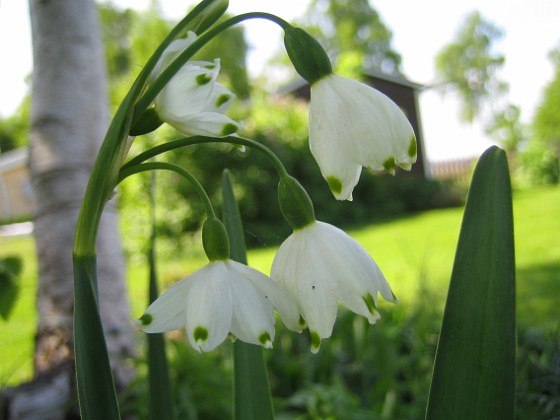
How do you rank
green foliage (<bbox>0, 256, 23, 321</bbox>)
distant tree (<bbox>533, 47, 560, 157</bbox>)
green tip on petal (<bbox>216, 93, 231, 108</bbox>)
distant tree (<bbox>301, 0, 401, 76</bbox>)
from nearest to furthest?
green tip on petal (<bbox>216, 93, 231, 108</bbox>) → green foliage (<bbox>0, 256, 23, 321</bbox>) → distant tree (<bbox>301, 0, 401, 76</bbox>) → distant tree (<bbox>533, 47, 560, 157</bbox>)

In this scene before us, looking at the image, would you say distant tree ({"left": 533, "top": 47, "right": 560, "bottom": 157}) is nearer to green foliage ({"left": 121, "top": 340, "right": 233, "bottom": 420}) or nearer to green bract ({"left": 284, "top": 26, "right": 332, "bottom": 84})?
green foliage ({"left": 121, "top": 340, "right": 233, "bottom": 420})

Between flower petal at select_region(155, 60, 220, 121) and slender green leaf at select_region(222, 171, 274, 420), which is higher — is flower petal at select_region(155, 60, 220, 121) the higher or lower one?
the higher one

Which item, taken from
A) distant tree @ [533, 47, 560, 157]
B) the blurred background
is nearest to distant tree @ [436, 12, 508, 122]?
the blurred background

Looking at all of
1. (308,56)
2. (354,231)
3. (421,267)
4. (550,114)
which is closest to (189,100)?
(308,56)

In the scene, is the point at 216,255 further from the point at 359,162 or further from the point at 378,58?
the point at 378,58

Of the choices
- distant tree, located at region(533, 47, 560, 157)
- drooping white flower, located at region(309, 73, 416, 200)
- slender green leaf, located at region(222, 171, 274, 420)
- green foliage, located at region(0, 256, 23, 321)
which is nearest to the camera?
drooping white flower, located at region(309, 73, 416, 200)

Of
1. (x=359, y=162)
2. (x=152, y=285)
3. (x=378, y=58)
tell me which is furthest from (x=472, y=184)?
(x=378, y=58)

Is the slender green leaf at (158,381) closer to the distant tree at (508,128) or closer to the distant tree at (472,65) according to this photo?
the distant tree at (472,65)

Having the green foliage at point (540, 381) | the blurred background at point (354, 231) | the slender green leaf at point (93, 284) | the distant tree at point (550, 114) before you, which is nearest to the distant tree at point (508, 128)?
the blurred background at point (354, 231)
